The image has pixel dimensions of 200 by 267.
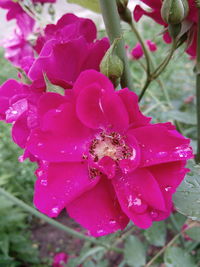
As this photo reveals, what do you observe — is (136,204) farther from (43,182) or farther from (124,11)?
(124,11)

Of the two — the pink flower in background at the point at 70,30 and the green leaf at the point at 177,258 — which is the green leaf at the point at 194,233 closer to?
the green leaf at the point at 177,258

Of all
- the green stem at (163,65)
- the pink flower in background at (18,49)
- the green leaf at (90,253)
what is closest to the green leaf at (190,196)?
the green stem at (163,65)

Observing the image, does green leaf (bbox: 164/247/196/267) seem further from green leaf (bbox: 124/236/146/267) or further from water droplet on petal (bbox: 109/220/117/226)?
water droplet on petal (bbox: 109/220/117/226)

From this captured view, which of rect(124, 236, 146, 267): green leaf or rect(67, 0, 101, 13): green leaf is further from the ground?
rect(67, 0, 101, 13): green leaf

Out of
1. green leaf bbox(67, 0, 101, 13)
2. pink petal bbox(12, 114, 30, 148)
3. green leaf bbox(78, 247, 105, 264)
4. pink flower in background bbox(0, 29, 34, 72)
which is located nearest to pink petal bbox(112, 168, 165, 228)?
pink petal bbox(12, 114, 30, 148)

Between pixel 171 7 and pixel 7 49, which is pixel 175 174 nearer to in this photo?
pixel 171 7

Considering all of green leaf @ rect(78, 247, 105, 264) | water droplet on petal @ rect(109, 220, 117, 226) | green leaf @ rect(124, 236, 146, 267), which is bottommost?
green leaf @ rect(78, 247, 105, 264)

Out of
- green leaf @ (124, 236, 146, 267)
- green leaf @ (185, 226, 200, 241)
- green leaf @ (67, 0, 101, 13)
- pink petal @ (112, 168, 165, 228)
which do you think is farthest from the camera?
green leaf @ (124, 236, 146, 267)

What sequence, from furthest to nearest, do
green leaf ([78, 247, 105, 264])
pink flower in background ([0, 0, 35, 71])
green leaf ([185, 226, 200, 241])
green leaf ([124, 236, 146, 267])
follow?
green leaf ([78, 247, 105, 264]), green leaf ([124, 236, 146, 267]), green leaf ([185, 226, 200, 241]), pink flower in background ([0, 0, 35, 71])
